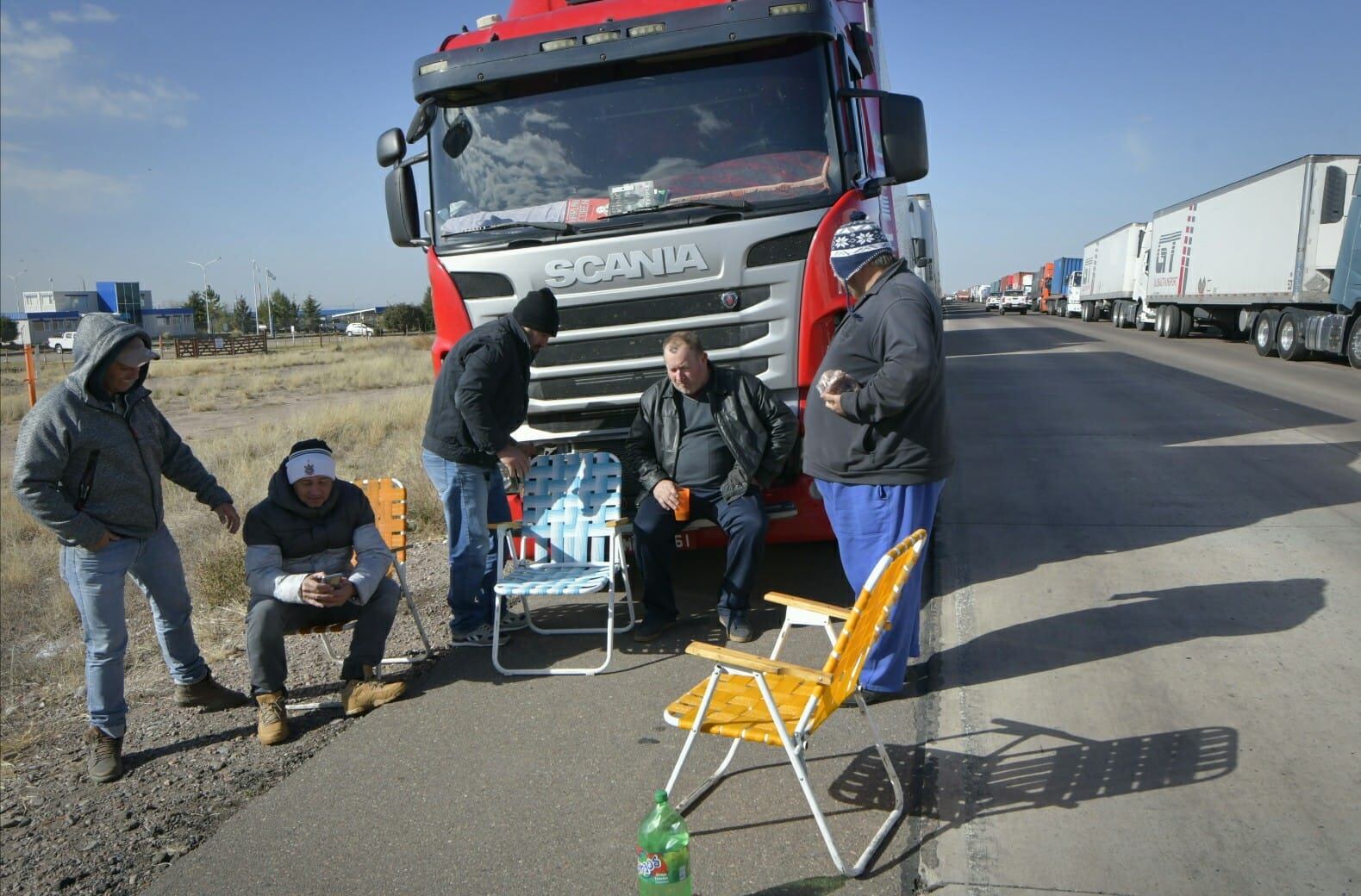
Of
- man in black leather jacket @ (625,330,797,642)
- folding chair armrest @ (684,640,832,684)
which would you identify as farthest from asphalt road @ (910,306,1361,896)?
man in black leather jacket @ (625,330,797,642)

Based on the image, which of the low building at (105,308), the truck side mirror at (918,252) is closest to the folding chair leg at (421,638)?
the truck side mirror at (918,252)

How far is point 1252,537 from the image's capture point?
6.38m

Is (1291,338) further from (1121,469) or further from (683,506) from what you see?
(683,506)

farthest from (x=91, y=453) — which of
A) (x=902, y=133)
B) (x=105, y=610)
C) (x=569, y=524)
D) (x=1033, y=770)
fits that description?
(x=902, y=133)

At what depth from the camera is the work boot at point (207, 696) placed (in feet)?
15.8

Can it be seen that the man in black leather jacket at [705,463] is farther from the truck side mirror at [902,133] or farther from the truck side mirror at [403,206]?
the truck side mirror at [403,206]

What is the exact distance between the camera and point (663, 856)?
2713mm

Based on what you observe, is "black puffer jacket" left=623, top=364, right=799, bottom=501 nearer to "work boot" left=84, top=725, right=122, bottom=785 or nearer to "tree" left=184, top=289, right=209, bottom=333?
"work boot" left=84, top=725, right=122, bottom=785

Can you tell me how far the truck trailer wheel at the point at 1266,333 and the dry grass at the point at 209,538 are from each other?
55.1 feet

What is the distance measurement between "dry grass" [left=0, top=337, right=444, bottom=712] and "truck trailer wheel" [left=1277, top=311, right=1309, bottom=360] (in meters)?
16.1

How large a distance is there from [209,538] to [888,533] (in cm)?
771

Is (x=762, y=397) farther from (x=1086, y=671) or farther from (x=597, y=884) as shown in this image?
(x=597, y=884)

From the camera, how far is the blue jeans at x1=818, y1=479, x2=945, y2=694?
4145 millimetres

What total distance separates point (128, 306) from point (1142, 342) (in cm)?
9562
